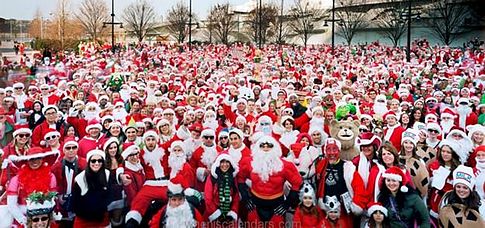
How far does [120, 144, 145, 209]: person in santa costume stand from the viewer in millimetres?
6078

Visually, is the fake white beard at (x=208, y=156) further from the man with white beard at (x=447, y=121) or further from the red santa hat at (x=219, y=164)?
the man with white beard at (x=447, y=121)

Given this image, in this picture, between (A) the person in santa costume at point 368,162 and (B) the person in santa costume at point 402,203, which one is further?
(A) the person in santa costume at point 368,162

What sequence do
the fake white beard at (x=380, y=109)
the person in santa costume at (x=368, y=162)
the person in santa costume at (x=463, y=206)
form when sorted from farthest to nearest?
the fake white beard at (x=380, y=109) → the person in santa costume at (x=368, y=162) → the person in santa costume at (x=463, y=206)

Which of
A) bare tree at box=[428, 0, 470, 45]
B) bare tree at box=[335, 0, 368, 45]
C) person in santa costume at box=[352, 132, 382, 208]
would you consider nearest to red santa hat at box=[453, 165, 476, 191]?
person in santa costume at box=[352, 132, 382, 208]

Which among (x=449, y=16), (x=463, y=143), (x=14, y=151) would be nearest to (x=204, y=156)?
(x=14, y=151)

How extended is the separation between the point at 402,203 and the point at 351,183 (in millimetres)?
Answer: 714

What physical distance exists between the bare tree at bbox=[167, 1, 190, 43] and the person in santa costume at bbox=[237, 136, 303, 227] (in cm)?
5052

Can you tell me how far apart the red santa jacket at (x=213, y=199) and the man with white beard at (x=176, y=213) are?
1.17ft

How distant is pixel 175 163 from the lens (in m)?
6.36

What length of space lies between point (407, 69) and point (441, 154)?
15496 millimetres

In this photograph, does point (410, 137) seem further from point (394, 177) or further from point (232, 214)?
point (232, 214)

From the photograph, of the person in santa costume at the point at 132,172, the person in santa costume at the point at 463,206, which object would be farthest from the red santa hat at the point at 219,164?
the person in santa costume at the point at 463,206

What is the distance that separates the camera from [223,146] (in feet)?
25.0

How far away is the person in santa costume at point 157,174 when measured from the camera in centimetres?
584
